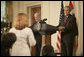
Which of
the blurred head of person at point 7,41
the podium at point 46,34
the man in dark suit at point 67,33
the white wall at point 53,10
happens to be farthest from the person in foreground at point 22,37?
the white wall at point 53,10

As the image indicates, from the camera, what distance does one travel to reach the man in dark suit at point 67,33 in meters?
4.56

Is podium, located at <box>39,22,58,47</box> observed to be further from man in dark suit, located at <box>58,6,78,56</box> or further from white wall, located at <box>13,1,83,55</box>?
white wall, located at <box>13,1,83,55</box>

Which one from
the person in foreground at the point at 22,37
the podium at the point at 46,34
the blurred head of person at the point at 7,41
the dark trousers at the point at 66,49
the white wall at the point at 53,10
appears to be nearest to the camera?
the blurred head of person at the point at 7,41

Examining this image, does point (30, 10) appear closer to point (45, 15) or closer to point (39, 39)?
point (45, 15)

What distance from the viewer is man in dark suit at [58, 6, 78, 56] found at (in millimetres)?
4562

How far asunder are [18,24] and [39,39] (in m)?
2.23

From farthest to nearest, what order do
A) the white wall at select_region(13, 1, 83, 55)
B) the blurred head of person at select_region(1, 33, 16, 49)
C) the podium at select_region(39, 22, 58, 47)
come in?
the white wall at select_region(13, 1, 83, 55) < the podium at select_region(39, 22, 58, 47) < the blurred head of person at select_region(1, 33, 16, 49)

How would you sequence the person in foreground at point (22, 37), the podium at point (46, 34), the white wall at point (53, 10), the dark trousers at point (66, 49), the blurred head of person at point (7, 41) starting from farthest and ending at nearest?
the white wall at point (53, 10)
the dark trousers at point (66, 49)
the podium at point (46, 34)
the person in foreground at point (22, 37)
the blurred head of person at point (7, 41)

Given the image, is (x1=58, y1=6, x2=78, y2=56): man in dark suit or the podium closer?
the podium

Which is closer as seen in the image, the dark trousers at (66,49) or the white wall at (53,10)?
the dark trousers at (66,49)

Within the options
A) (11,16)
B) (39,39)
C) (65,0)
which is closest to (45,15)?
(65,0)

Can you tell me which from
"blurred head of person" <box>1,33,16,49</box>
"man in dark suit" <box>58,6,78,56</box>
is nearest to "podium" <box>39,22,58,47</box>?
"man in dark suit" <box>58,6,78,56</box>

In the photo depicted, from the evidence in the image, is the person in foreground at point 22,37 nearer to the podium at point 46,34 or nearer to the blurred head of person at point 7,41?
the blurred head of person at point 7,41

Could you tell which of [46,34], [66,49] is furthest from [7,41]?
[66,49]
